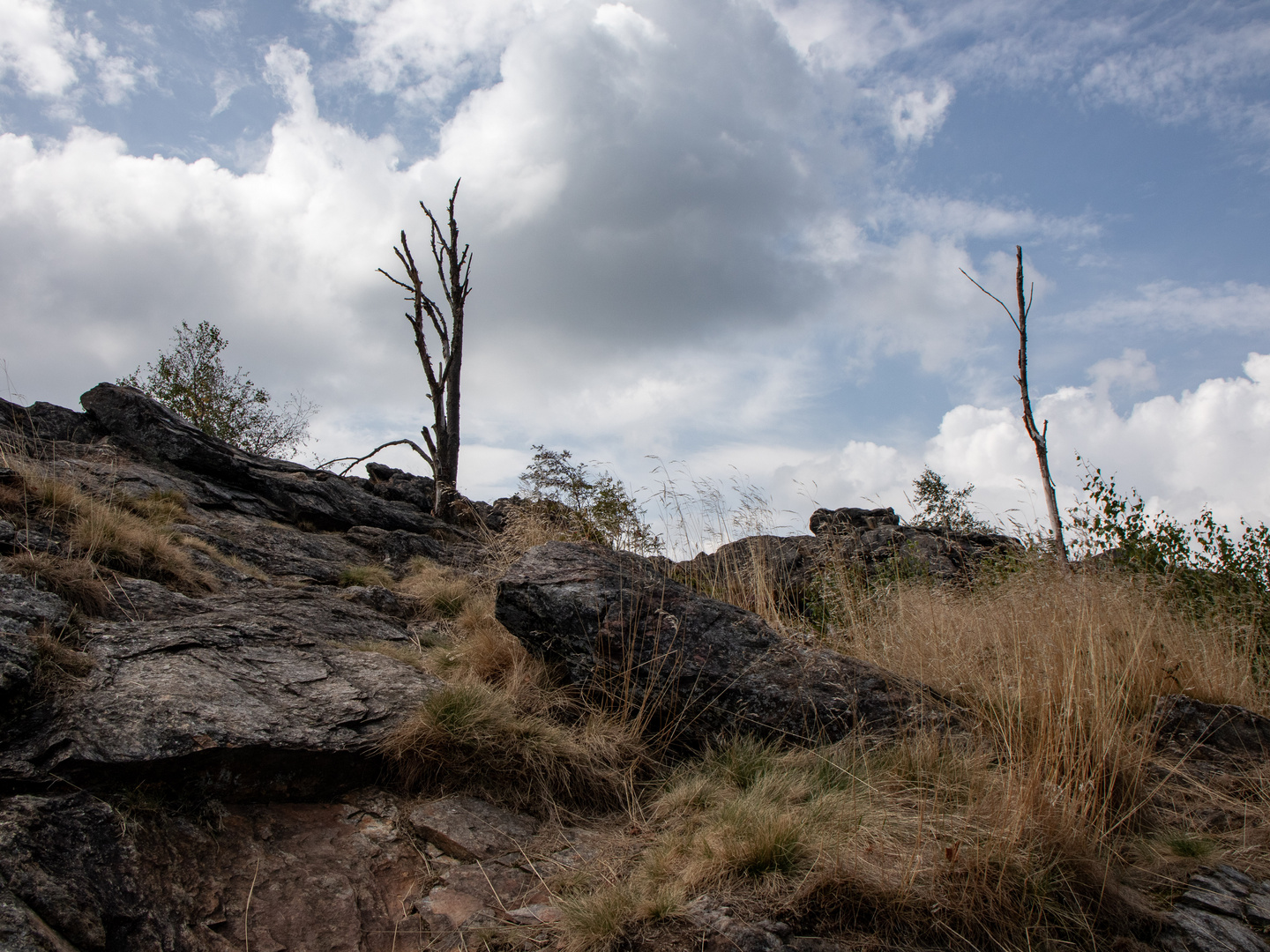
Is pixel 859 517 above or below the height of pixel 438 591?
above

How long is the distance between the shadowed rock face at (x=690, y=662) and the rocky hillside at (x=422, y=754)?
0.06 ft

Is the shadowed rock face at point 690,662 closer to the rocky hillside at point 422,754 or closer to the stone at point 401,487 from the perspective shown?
the rocky hillside at point 422,754

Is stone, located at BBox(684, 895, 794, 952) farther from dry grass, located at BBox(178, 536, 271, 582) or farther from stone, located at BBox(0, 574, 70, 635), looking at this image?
dry grass, located at BBox(178, 536, 271, 582)

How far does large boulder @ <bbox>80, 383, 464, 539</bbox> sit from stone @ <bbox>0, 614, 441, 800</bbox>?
4.52m

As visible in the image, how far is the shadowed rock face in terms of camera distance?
3.68 m

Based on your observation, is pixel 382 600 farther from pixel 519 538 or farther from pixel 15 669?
pixel 15 669

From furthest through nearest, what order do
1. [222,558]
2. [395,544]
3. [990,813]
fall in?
[395,544] → [222,558] → [990,813]

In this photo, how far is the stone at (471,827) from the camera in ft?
9.29

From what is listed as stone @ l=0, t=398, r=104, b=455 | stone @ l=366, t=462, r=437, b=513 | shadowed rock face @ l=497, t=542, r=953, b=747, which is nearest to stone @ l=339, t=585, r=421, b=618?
shadowed rock face @ l=497, t=542, r=953, b=747

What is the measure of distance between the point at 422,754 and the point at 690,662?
4.86ft

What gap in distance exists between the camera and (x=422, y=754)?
10.4ft

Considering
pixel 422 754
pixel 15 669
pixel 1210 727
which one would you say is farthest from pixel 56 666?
pixel 1210 727

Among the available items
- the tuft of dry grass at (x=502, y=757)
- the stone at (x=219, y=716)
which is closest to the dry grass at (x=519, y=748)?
the tuft of dry grass at (x=502, y=757)

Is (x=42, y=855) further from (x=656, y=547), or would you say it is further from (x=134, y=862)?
(x=656, y=547)
